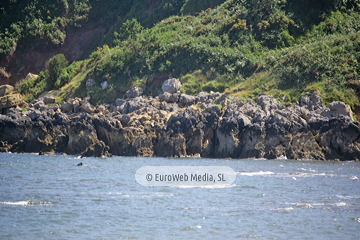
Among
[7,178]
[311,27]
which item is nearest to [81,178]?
[7,178]

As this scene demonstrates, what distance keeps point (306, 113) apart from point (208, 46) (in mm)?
22066

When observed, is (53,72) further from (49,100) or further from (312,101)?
(312,101)

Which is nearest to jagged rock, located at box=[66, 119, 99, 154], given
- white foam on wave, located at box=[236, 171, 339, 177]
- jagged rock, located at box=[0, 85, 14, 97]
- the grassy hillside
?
the grassy hillside

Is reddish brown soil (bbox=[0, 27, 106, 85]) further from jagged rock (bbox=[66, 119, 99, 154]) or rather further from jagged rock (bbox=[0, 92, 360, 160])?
jagged rock (bbox=[66, 119, 99, 154])

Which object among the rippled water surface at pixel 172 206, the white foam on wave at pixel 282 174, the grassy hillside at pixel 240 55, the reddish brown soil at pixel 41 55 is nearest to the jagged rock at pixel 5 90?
the grassy hillside at pixel 240 55

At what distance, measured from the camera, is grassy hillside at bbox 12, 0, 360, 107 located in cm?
6438

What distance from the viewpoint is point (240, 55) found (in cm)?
7175

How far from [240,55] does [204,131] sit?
2010cm

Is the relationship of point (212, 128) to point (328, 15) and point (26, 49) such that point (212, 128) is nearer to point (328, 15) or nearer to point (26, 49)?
point (328, 15)

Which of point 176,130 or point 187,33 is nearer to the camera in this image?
point 176,130

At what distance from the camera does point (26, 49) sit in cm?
8962

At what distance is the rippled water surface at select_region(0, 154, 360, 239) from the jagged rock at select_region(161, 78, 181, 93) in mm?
24340

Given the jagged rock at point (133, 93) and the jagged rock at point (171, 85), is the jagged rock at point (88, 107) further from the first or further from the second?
the jagged rock at point (171, 85)

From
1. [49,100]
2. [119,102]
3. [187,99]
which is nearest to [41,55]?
[49,100]
